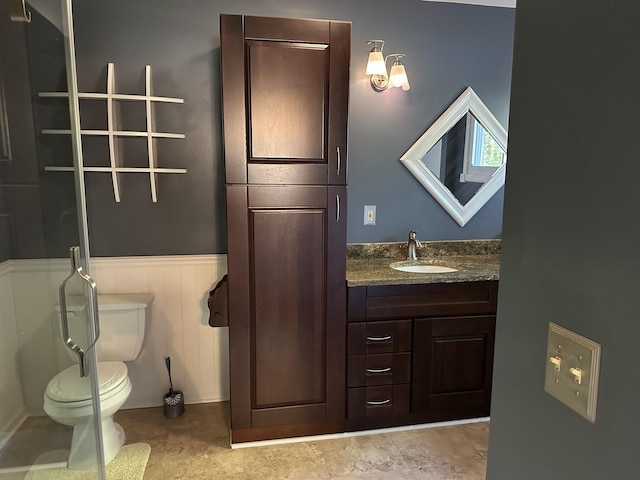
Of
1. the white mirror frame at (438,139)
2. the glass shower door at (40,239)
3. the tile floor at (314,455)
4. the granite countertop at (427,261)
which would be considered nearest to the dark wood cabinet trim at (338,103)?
the granite countertop at (427,261)

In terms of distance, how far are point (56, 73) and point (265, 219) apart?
1103 millimetres

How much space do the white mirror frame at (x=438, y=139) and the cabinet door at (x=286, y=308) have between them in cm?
83

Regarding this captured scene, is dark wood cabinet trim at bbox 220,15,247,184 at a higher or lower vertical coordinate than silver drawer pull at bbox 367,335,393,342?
higher

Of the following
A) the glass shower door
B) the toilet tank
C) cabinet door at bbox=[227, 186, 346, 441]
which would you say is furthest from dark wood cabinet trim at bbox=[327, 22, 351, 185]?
the toilet tank

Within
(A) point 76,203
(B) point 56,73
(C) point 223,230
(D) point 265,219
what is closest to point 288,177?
(D) point 265,219

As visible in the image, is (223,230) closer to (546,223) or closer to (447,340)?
(447,340)

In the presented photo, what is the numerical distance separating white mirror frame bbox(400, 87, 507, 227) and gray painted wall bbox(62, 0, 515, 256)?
48mm

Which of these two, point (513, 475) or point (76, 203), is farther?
point (76, 203)

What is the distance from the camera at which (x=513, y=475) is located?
862mm

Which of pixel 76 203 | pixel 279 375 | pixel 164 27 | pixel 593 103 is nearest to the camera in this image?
pixel 593 103

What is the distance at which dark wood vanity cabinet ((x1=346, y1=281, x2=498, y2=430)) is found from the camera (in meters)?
2.43

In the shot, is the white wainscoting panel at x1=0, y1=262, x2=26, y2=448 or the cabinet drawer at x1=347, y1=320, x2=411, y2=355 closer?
the white wainscoting panel at x1=0, y1=262, x2=26, y2=448

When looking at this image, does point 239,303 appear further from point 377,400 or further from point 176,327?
point 377,400

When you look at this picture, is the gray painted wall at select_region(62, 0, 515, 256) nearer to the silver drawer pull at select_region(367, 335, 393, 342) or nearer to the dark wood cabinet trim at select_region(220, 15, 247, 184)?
the dark wood cabinet trim at select_region(220, 15, 247, 184)
